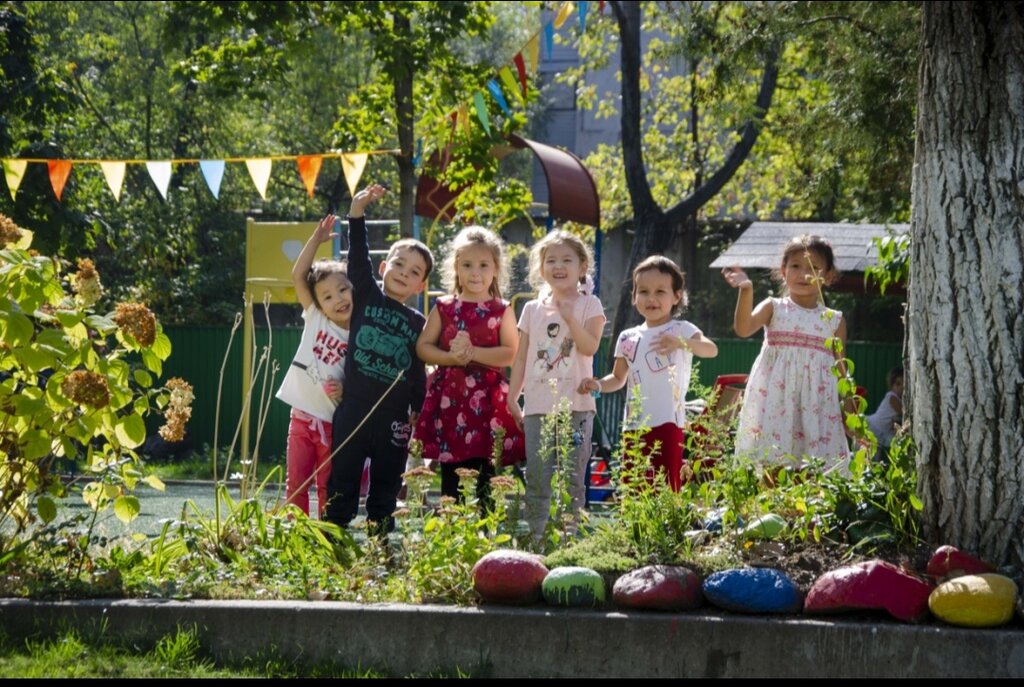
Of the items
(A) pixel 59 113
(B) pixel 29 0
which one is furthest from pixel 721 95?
(B) pixel 29 0

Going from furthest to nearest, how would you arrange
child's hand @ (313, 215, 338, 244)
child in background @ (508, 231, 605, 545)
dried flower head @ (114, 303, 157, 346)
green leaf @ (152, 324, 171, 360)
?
child's hand @ (313, 215, 338, 244) < child in background @ (508, 231, 605, 545) < green leaf @ (152, 324, 171, 360) < dried flower head @ (114, 303, 157, 346)

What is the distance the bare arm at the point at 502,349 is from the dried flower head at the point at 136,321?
177 cm

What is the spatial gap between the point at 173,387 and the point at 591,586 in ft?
6.16

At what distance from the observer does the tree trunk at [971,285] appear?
15.8ft

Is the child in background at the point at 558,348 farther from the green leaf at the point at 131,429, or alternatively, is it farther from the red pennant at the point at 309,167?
the red pennant at the point at 309,167

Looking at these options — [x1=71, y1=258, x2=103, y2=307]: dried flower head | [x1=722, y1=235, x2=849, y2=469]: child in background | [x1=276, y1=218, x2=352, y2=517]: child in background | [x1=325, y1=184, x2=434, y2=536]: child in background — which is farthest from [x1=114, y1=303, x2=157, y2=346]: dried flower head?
[x1=722, y1=235, x2=849, y2=469]: child in background

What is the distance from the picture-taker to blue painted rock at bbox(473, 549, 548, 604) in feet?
15.0

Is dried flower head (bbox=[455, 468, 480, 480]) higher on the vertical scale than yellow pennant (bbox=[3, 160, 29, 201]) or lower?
lower

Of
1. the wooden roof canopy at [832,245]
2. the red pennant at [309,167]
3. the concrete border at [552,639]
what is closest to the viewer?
the concrete border at [552,639]

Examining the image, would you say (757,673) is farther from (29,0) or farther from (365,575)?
(29,0)

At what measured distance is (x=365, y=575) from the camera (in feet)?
16.8

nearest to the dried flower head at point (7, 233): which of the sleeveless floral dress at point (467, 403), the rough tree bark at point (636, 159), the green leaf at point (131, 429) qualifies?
the green leaf at point (131, 429)

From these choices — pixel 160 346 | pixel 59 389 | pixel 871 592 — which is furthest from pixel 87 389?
pixel 871 592

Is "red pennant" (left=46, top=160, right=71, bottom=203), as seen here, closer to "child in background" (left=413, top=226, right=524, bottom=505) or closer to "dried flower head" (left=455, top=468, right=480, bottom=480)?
"child in background" (left=413, top=226, right=524, bottom=505)
